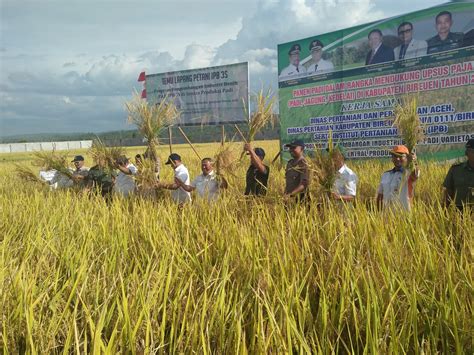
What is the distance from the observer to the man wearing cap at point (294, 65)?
33.5 feet

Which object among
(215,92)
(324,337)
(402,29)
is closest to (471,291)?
(324,337)

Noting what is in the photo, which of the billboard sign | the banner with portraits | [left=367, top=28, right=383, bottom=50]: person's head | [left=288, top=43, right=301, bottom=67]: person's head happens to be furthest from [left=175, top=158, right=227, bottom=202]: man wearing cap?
the billboard sign

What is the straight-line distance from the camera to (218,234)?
3.25 meters

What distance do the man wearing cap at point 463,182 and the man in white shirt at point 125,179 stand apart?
3.80 m

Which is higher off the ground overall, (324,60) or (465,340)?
(324,60)

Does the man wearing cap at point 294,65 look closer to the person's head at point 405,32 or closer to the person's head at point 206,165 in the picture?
the person's head at point 405,32

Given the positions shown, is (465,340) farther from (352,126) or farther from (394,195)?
(352,126)

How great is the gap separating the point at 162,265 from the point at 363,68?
7.60 meters

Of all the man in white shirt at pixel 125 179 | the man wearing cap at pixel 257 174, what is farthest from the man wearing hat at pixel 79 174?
the man wearing cap at pixel 257 174

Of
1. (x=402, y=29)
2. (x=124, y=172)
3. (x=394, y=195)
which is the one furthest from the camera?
(x=402, y=29)

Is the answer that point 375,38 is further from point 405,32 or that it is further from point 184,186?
point 184,186

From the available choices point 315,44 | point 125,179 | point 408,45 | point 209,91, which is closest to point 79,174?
point 125,179

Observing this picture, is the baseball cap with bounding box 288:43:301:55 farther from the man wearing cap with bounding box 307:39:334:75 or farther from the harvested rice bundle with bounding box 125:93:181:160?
the harvested rice bundle with bounding box 125:93:181:160

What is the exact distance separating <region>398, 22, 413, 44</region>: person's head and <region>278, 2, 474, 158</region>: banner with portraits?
18mm
